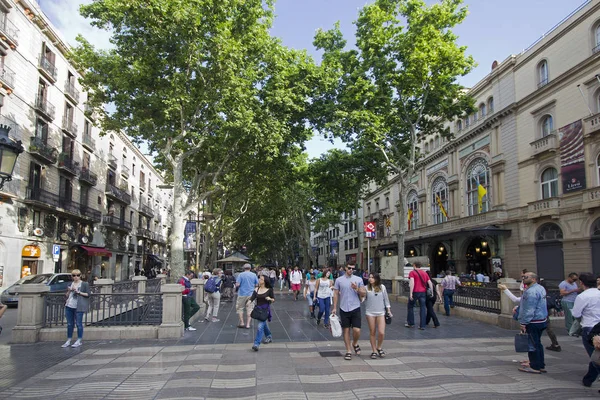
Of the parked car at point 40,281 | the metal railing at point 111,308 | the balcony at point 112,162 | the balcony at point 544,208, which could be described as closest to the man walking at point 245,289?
the metal railing at point 111,308

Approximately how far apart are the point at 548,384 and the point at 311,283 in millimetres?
9674

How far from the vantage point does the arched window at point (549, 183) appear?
2462 cm

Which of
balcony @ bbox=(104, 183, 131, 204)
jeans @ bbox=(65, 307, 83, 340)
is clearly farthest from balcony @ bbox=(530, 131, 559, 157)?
balcony @ bbox=(104, 183, 131, 204)

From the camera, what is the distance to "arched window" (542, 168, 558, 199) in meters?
24.6

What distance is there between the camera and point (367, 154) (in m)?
25.3

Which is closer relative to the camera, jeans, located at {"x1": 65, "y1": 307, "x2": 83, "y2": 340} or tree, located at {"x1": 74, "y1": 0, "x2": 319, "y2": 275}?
jeans, located at {"x1": 65, "y1": 307, "x2": 83, "y2": 340}

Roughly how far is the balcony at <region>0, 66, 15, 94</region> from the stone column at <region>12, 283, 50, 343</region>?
55.7ft

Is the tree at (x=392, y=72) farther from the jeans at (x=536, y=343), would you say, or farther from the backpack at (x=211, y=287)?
the jeans at (x=536, y=343)

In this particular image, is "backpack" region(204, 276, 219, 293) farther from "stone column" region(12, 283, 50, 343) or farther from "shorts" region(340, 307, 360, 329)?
"shorts" region(340, 307, 360, 329)

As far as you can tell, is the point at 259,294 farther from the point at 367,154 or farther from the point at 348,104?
the point at 367,154

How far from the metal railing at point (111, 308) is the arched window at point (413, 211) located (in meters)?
34.0

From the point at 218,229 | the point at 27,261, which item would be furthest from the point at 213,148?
the point at 218,229

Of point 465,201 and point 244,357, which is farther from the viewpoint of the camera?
point 465,201

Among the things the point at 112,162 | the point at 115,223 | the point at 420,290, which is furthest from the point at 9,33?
the point at 420,290
